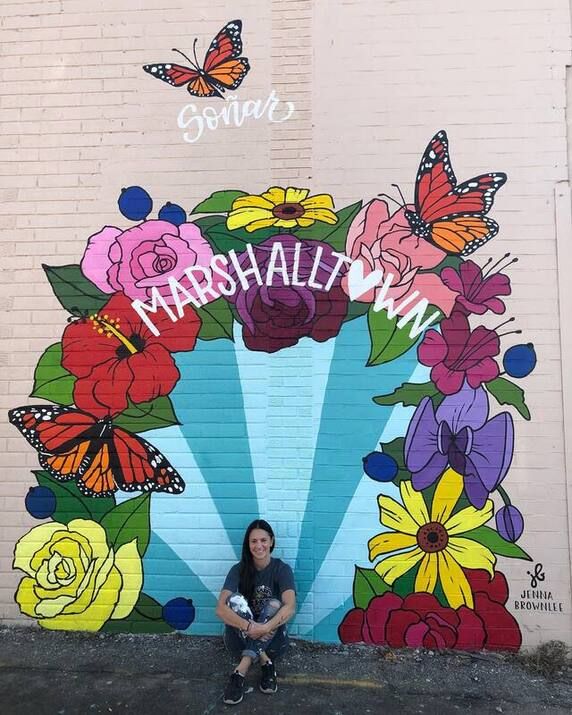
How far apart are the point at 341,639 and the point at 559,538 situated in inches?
67.5

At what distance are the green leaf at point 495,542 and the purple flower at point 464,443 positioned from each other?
182 mm

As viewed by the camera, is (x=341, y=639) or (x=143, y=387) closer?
(x=341, y=639)

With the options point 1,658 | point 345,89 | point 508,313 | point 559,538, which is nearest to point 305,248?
point 345,89

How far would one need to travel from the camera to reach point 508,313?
13.9ft

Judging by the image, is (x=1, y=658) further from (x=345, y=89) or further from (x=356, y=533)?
(x=345, y=89)

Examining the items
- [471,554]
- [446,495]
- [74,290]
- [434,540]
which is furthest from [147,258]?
[471,554]

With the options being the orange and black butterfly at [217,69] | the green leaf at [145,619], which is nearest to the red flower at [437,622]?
the green leaf at [145,619]

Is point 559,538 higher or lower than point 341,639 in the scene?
higher

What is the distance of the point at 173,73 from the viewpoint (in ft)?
14.9

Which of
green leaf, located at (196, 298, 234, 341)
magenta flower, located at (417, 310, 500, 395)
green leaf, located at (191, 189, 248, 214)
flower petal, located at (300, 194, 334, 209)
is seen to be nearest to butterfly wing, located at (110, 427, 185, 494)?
green leaf, located at (196, 298, 234, 341)

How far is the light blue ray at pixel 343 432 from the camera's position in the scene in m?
4.17

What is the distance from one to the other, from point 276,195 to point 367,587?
3.00 metres

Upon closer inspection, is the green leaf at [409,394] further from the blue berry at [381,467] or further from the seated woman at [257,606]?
the seated woman at [257,606]

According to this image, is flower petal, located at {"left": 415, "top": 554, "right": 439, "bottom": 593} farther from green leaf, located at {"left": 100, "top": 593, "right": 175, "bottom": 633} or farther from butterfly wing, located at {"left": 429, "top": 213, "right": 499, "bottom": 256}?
butterfly wing, located at {"left": 429, "top": 213, "right": 499, "bottom": 256}
